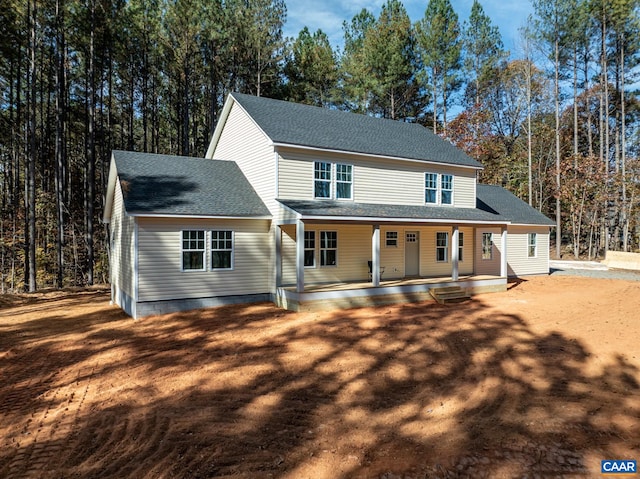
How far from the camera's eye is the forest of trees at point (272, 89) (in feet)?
75.9

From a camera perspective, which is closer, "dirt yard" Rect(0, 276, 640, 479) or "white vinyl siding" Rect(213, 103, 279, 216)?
"dirt yard" Rect(0, 276, 640, 479)

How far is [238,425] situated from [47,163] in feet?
109

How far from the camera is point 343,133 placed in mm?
16969

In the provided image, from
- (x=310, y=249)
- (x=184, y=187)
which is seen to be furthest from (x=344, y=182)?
(x=184, y=187)

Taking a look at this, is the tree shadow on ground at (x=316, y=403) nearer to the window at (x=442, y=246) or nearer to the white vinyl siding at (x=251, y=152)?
the white vinyl siding at (x=251, y=152)

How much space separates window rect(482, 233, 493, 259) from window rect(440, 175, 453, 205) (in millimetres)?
3380

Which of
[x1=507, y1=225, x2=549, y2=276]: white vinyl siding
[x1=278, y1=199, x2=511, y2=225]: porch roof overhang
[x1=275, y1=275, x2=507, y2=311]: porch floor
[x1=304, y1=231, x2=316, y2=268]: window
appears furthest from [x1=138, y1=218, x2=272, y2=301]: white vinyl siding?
[x1=507, y1=225, x2=549, y2=276]: white vinyl siding

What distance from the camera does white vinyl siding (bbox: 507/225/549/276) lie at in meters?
21.2

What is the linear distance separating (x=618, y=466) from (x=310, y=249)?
1153 cm

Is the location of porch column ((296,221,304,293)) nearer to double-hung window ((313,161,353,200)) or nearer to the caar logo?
double-hung window ((313,161,353,200))

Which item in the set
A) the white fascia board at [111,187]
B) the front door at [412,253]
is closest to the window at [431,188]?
the front door at [412,253]

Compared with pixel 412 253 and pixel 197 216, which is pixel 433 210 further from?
pixel 197 216

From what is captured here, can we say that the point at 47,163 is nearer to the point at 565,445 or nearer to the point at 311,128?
the point at 311,128

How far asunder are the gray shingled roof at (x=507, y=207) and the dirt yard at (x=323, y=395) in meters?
9.95
